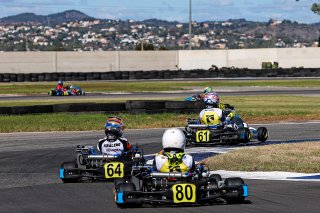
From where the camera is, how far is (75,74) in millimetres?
61719

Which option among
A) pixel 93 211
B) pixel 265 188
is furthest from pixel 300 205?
pixel 93 211

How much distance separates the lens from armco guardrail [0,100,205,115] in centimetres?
2791

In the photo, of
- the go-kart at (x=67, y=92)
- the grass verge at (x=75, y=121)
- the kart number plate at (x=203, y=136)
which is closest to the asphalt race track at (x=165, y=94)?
the go-kart at (x=67, y=92)

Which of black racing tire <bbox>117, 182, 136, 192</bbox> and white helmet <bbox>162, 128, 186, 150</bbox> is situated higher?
white helmet <bbox>162, 128, 186, 150</bbox>

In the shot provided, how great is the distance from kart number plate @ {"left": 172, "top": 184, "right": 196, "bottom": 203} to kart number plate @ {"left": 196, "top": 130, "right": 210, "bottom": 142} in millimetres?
8685

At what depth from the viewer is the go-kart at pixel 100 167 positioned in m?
12.8

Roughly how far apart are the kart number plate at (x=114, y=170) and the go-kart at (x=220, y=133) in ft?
20.2

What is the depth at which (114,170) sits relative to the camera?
1281 centimetres

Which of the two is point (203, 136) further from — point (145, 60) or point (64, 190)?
point (145, 60)

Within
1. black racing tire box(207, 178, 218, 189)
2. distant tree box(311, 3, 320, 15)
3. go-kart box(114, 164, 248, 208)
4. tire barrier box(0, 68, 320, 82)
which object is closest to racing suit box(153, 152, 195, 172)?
go-kart box(114, 164, 248, 208)

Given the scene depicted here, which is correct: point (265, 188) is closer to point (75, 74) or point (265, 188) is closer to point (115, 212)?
point (115, 212)

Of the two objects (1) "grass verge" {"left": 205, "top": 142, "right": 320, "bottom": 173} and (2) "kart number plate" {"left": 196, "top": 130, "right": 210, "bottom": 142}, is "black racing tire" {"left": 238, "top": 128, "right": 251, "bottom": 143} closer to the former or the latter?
(2) "kart number plate" {"left": 196, "top": 130, "right": 210, "bottom": 142}

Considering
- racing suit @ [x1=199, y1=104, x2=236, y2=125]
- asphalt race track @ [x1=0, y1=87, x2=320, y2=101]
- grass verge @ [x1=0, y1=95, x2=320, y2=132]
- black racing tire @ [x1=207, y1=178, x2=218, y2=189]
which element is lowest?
asphalt race track @ [x1=0, y1=87, x2=320, y2=101]

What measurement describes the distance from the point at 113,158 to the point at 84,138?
781cm
